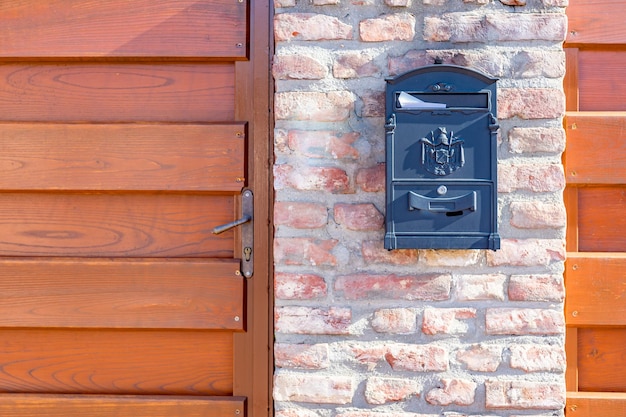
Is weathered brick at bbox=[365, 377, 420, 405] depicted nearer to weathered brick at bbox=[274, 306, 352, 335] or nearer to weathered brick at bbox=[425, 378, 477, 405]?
weathered brick at bbox=[425, 378, 477, 405]

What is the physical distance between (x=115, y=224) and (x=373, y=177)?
841mm

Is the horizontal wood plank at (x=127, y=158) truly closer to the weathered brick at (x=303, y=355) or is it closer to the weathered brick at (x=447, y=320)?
the weathered brick at (x=303, y=355)

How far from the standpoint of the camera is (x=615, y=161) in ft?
5.62

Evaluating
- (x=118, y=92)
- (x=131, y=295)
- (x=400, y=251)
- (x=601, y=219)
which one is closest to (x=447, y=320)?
(x=400, y=251)

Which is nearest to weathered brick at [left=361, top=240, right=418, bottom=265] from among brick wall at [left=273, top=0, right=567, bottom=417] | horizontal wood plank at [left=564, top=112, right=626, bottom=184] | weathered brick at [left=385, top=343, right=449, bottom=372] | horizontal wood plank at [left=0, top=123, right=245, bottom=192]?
brick wall at [left=273, top=0, right=567, bottom=417]

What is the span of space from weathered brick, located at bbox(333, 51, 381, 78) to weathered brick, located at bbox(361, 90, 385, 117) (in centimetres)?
6

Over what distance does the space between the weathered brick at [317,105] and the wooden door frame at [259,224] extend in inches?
5.9

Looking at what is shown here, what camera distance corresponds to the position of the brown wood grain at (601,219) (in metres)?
1.73

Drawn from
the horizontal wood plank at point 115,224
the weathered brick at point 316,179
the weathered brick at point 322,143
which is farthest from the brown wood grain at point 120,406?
the weathered brick at point 322,143

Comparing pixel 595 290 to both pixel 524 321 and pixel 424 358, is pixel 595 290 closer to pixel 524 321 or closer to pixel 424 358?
pixel 524 321

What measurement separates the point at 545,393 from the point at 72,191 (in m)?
1.56

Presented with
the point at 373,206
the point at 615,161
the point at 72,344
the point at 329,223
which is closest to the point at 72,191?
the point at 72,344

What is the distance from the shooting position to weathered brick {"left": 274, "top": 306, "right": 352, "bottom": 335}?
1.58m

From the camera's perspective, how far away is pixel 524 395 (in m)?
1.56
